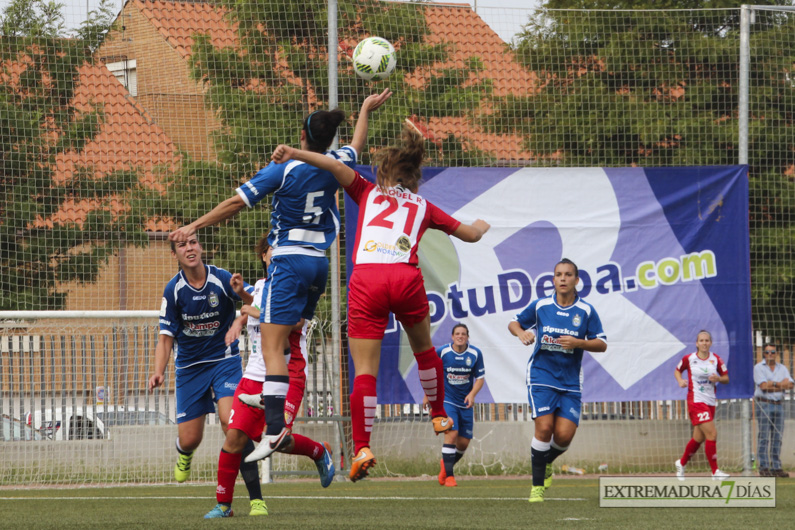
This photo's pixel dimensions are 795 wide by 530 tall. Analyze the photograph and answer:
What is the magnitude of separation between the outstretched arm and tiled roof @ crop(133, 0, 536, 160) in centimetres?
767

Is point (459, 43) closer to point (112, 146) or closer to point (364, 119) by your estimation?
point (112, 146)

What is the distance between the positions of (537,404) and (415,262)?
9.85 ft

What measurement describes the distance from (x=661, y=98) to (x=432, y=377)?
883 cm

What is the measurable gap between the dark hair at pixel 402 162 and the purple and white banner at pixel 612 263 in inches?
260

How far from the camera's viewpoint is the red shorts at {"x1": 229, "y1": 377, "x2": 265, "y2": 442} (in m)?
7.18

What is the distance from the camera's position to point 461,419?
12.4m

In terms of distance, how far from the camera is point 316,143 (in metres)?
6.64

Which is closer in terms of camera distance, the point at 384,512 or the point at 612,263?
the point at 384,512

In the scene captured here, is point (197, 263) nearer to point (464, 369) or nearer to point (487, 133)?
point (464, 369)

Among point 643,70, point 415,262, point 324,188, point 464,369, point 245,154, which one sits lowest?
point 464,369

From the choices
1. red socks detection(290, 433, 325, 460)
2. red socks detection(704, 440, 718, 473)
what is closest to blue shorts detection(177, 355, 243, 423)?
red socks detection(290, 433, 325, 460)

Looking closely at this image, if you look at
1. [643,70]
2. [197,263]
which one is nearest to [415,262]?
[197,263]

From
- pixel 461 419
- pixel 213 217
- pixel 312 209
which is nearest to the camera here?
pixel 213 217

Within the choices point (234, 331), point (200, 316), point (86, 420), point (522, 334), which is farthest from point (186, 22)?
point (522, 334)
